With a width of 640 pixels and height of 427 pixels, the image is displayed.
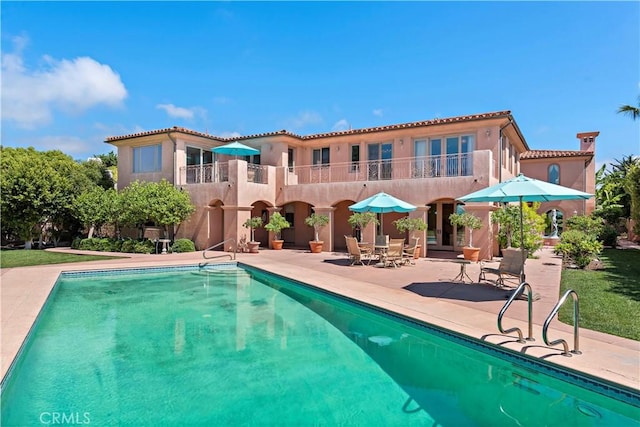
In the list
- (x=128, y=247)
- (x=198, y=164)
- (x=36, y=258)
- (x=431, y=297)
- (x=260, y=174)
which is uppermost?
(x=198, y=164)

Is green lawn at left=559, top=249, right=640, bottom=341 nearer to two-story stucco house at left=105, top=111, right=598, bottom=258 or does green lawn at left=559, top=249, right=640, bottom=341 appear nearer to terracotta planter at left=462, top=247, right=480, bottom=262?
terracotta planter at left=462, top=247, right=480, bottom=262

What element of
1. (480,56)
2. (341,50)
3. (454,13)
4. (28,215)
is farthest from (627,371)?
(28,215)

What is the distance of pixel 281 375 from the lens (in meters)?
6.71

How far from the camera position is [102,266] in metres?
15.9

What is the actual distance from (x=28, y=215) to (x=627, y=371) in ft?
90.9

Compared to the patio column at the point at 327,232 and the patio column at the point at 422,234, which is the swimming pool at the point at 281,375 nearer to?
the patio column at the point at 422,234

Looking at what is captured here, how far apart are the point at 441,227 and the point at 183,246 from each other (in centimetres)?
1556

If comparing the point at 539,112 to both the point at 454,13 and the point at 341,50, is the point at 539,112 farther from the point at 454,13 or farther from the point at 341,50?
the point at 341,50

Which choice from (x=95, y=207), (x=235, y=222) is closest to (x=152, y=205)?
(x=235, y=222)

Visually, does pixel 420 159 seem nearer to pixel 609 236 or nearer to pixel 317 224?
pixel 317 224

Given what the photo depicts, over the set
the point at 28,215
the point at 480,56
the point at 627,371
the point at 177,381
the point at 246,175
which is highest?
the point at 480,56

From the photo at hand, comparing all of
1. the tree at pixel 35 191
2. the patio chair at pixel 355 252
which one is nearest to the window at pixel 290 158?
the patio chair at pixel 355 252

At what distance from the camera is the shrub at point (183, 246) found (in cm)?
2231

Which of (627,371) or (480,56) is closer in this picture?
(627,371)
